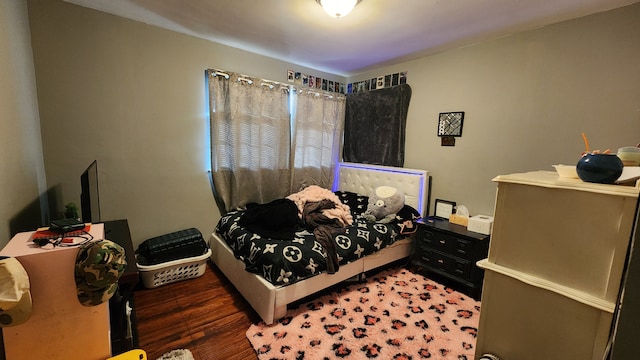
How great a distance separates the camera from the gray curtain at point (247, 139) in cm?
300

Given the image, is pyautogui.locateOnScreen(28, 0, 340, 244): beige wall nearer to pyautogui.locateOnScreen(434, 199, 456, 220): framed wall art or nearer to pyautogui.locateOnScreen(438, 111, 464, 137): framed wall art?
pyautogui.locateOnScreen(438, 111, 464, 137): framed wall art

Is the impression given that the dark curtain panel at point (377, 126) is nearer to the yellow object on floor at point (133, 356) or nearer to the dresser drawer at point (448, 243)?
the dresser drawer at point (448, 243)

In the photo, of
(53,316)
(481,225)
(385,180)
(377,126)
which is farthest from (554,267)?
(377,126)

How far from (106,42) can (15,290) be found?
236 centimetres

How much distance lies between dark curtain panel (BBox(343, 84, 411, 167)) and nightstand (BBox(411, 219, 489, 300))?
1.10 meters

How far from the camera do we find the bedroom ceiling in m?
2.03

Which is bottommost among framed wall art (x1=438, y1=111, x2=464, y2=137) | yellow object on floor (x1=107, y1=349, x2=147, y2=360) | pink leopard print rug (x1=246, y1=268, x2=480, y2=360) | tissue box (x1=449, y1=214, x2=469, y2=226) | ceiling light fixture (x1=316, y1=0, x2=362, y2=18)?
pink leopard print rug (x1=246, y1=268, x2=480, y2=360)

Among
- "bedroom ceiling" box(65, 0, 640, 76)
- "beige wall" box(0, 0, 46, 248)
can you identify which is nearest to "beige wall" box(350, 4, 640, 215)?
"bedroom ceiling" box(65, 0, 640, 76)

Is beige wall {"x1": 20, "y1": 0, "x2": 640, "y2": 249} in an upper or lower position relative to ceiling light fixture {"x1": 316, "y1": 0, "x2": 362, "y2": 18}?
lower

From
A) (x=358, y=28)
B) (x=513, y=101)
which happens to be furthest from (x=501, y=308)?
(x=358, y=28)

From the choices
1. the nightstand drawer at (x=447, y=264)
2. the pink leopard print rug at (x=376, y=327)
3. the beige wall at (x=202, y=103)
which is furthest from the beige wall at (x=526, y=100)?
the pink leopard print rug at (x=376, y=327)

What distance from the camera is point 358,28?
2.46 meters

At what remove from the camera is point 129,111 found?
2.55m

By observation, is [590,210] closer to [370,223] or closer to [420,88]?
[370,223]
